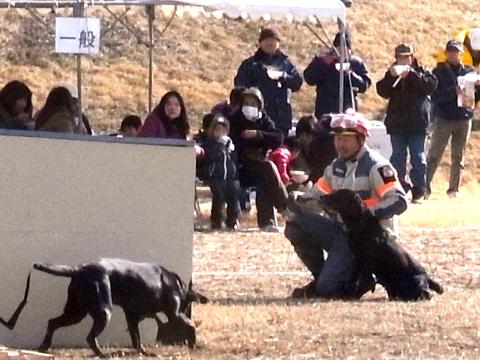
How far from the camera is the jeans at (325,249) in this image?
36.7 feet

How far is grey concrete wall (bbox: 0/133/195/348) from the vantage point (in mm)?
8797

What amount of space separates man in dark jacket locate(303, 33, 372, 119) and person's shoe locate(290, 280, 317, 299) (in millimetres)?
6813

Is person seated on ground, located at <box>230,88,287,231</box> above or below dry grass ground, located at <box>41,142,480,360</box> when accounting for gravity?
above

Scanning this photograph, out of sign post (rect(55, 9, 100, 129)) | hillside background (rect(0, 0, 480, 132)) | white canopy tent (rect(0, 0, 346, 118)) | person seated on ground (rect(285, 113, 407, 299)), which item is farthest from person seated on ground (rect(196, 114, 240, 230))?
hillside background (rect(0, 0, 480, 132))

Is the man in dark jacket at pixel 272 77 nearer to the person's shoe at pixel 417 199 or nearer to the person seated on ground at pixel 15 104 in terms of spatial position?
the person's shoe at pixel 417 199

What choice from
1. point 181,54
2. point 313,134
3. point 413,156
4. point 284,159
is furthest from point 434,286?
point 181,54

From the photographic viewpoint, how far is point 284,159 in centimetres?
1703

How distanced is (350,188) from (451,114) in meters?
9.24

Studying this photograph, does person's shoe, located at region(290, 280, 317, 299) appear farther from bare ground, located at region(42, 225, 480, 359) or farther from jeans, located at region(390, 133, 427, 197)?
jeans, located at region(390, 133, 427, 197)

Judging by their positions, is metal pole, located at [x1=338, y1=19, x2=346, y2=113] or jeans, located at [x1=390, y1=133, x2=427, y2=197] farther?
jeans, located at [x1=390, y1=133, x2=427, y2=197]

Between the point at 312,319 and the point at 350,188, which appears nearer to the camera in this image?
the point at 312,319

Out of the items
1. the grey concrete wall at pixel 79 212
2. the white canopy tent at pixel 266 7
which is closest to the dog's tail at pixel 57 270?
the grey concrete wall at pixel 79 212

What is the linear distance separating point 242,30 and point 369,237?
1937cm

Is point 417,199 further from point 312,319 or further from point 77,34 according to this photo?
point 312,319
